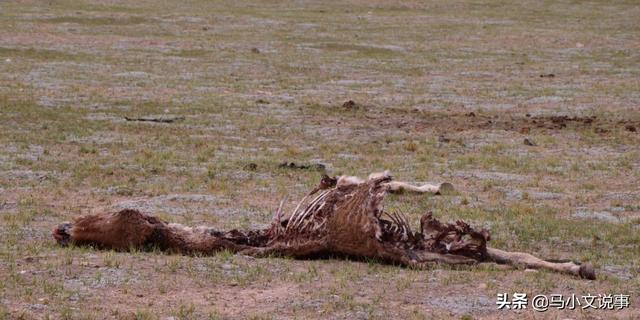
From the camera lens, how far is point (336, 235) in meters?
9.99

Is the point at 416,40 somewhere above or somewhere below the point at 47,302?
below

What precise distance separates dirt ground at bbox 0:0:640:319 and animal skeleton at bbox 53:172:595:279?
0.56 ft

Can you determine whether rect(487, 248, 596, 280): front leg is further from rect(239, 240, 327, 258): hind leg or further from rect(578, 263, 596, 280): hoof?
rect(239, 240, 327, 258): hind leg

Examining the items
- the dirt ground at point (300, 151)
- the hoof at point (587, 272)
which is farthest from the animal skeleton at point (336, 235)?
the dirt ground at point (300, 151)

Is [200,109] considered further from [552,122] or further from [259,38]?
[259,38]

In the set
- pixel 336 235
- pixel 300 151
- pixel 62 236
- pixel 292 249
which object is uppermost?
pixel 336 235

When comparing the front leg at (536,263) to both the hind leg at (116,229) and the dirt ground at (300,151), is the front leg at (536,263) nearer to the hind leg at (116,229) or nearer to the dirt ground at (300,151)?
the dirt ground at (300,151)

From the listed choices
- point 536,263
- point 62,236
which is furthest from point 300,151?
point 536,263

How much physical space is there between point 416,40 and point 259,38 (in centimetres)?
556

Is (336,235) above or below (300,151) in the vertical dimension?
above

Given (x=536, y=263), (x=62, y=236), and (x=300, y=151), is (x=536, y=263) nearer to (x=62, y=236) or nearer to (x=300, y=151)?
(x=62, y=236)

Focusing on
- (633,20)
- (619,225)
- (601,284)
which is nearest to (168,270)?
(601,284)

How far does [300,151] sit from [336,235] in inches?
315

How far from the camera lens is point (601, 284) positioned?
31.7 feet
